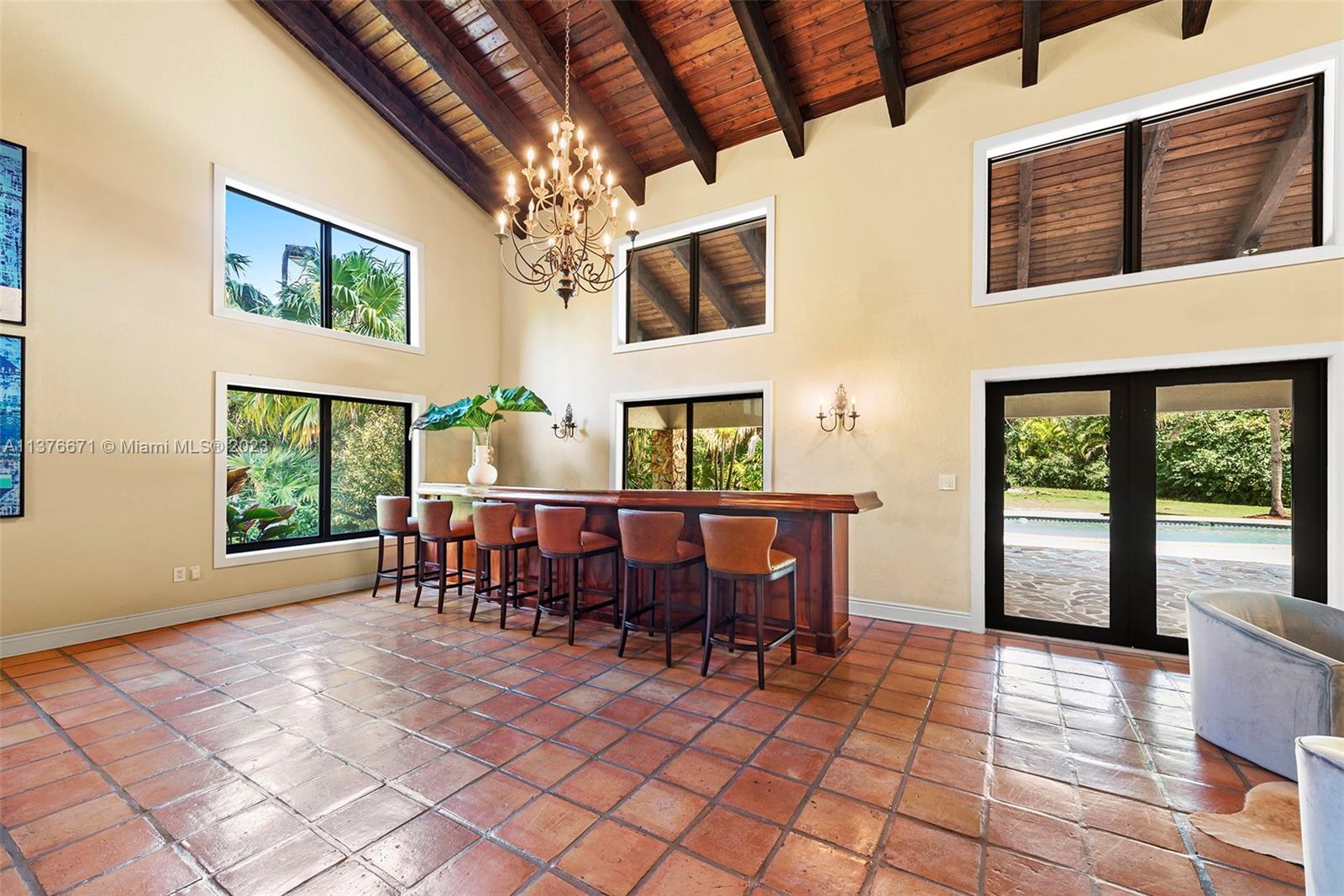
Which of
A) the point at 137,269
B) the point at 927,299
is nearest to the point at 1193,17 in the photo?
the point at 927,299

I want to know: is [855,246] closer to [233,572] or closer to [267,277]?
[267,277]

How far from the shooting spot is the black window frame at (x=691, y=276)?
19.0 feet

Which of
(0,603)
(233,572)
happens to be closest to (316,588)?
(233,572)

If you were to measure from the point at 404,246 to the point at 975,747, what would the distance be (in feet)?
22.9

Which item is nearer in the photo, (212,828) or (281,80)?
(212,828)

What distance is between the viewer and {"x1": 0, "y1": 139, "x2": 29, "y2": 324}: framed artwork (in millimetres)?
3719

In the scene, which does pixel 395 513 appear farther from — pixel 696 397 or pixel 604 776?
pixel 604 776

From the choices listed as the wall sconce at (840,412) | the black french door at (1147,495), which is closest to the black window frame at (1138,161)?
the black french door at (1147,495)

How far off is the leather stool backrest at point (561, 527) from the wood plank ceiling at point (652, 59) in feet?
12.7

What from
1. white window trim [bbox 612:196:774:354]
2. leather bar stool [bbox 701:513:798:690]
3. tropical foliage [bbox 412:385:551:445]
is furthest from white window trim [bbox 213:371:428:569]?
leather bar stool [bbox 701:513:798:690]

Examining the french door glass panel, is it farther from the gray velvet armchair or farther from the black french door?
the gray velvet armchair

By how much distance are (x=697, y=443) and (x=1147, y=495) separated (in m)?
3.82

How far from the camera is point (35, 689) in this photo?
10.4ft

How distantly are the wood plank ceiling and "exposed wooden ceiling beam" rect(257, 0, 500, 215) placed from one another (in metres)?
0.01
